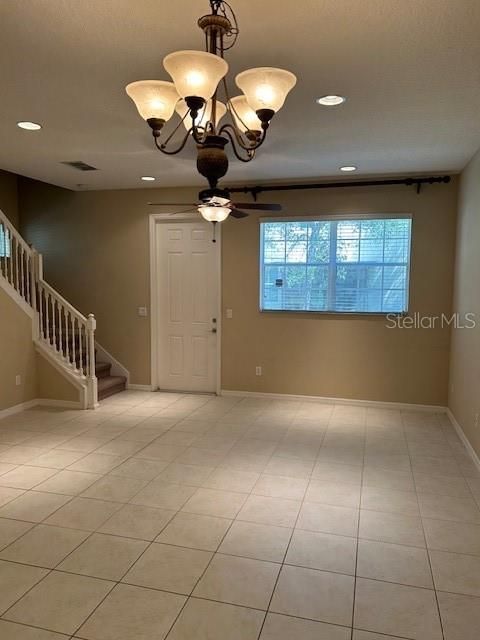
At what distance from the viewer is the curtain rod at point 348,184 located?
5211mm

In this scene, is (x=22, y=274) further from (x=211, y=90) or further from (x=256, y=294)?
(x=211, y=90)

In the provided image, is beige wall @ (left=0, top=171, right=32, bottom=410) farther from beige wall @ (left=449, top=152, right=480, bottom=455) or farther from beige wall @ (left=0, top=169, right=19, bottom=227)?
beige wall @ (left=449, top=152, right=480, bottom=455)

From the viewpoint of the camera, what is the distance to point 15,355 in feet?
17.7

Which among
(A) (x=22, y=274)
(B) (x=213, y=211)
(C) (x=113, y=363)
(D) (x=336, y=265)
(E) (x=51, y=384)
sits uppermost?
(B) (x=213, y=211)

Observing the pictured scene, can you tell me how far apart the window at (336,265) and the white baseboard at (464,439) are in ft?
4.35

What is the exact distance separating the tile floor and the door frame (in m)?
1.56

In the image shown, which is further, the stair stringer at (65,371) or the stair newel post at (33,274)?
the stair newel post at (33,274)

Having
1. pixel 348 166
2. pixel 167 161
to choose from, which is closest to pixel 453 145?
pixel 348 166

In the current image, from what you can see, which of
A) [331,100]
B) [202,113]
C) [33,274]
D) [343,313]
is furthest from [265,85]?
[33,274]

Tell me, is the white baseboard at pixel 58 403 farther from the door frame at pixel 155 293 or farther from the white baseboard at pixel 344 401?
the white baseboard at pixel 344 401

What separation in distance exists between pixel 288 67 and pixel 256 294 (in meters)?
3.55

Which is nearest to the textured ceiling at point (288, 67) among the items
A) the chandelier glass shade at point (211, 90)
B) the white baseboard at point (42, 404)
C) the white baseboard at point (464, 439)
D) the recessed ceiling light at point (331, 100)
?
the recessed ceiling light at point (331, 100)

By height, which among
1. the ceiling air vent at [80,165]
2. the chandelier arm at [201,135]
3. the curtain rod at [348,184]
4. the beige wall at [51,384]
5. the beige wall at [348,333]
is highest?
the ceiling air vent at [80,165]

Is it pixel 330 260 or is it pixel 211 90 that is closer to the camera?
pixel 211 90
